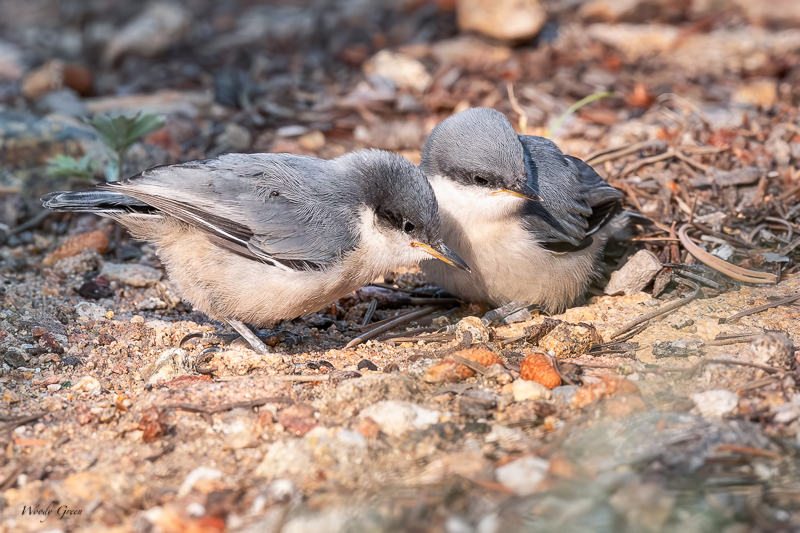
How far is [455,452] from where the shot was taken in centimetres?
287

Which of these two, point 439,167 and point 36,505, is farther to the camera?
point 439,167

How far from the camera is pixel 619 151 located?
596cm

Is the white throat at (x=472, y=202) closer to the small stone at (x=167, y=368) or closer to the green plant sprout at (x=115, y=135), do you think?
the small stone at (x=167, y=368)

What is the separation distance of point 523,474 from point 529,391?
71 centimetres

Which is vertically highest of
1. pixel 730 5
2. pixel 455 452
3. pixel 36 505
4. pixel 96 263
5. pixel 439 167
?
pixel 730 5

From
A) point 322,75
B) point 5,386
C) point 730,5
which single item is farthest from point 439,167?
point 730,5

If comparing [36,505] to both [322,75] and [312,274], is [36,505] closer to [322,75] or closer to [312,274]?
[312,274]

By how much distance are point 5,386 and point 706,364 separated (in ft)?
11.3

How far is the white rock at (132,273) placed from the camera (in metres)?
4.99

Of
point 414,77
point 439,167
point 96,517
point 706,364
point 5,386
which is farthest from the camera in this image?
point 414,77

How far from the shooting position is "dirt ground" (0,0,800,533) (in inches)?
102

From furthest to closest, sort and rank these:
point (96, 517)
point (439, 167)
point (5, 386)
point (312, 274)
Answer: point (439, 167), point (312, 274), point (5, 386), point (96, 517)

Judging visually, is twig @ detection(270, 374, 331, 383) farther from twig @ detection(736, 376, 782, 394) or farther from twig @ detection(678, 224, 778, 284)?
twig @ detection(678, 224, 778, 284)

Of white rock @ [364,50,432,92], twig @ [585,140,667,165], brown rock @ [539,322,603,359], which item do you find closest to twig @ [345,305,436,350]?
brown rock @ [539,322,603,359]
